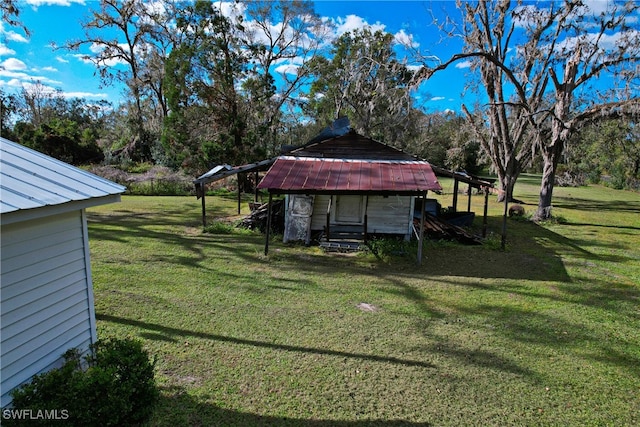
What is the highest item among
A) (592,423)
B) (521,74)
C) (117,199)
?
(521,74)

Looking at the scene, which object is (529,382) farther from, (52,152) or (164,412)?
(52,152)

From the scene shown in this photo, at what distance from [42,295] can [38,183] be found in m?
1.10

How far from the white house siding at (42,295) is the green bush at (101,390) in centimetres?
19

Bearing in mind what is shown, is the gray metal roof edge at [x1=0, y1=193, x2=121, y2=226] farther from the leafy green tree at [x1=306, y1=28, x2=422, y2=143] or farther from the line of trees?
the leafy green tree at [x1=306, y1=28, x2=422, y2=143]

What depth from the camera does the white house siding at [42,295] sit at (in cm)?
310

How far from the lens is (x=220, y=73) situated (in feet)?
81.5

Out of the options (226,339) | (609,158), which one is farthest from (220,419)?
(609,158)

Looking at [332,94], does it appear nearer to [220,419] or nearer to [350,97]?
[350,97]

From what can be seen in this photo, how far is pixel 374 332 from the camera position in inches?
233

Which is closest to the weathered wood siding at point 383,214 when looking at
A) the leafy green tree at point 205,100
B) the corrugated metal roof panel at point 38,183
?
the corrugated metal roof panel at point 38,183

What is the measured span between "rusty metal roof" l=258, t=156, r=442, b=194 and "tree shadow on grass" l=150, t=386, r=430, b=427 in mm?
6562

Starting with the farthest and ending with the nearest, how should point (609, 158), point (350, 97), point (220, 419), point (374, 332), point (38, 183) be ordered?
point (609, 158), point (350, 97), point (374, 332), point (220, 419), point (38, 183)

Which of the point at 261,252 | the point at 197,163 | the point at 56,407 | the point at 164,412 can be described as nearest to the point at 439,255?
the point at 261,252

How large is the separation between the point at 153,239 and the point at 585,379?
1132cm
